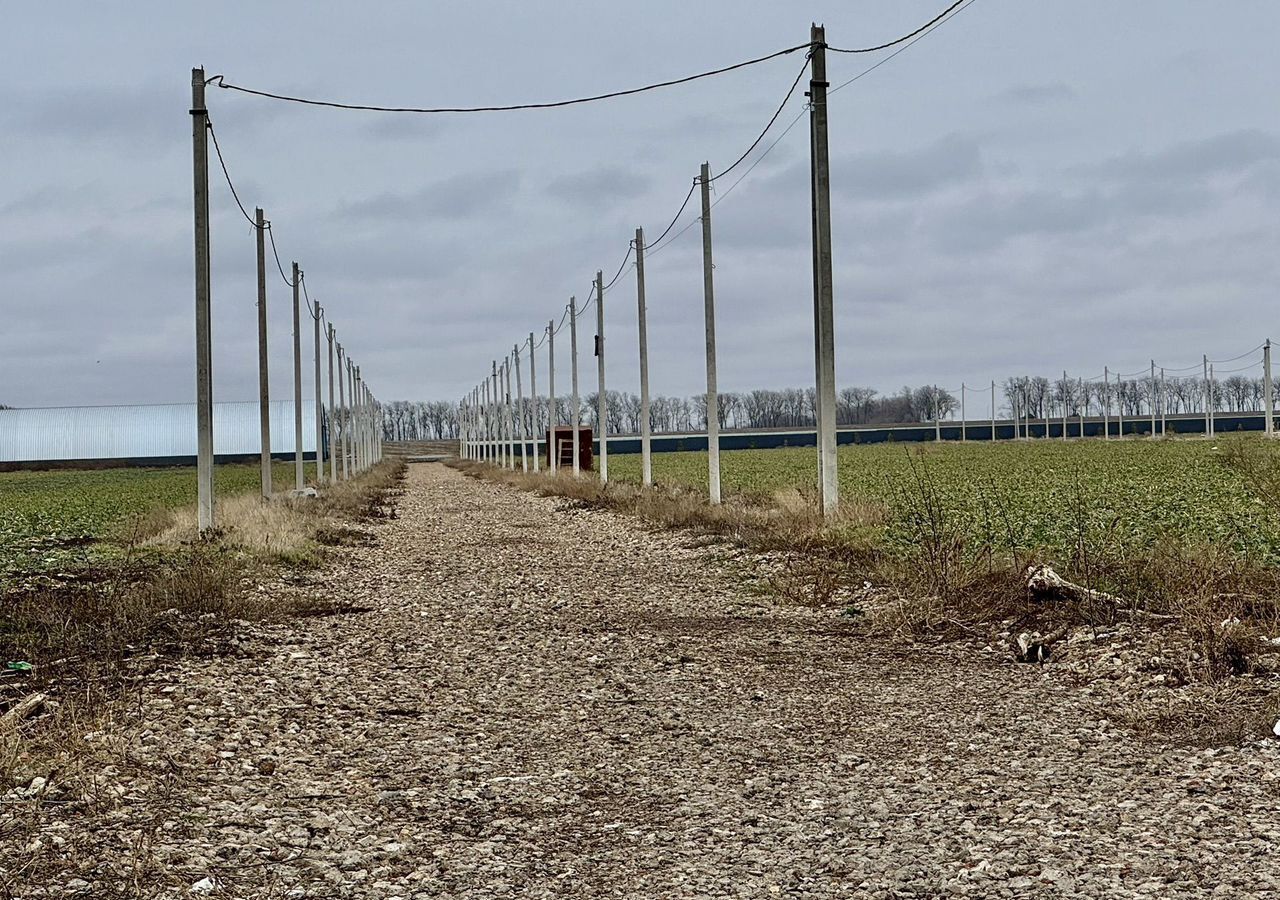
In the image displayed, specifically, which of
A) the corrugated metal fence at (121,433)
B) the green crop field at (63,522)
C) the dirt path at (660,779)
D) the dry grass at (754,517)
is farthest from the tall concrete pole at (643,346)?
the corrugated metal fence at (121,433)

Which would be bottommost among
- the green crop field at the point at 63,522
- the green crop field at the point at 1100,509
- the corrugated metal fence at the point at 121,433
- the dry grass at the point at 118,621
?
the green crop field at the point at 63,522

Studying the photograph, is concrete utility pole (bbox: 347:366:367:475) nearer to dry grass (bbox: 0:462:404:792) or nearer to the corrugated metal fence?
the corrugated metal fence

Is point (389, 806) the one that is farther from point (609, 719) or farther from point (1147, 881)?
point (1147, 881)

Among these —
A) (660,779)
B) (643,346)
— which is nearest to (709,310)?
(643,346)

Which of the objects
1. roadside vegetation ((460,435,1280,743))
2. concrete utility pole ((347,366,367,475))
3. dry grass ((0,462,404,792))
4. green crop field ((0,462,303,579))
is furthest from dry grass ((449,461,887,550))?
concrete utility pole ((347,366,367,475))

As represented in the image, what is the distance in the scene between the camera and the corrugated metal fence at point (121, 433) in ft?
315

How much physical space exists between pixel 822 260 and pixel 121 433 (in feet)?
291

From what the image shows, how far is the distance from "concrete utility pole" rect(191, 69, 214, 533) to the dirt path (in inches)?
388

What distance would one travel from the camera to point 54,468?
96.1 metres

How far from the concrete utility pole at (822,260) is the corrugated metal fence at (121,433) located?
80.5 meters

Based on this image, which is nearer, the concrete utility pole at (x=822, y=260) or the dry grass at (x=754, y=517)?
the dry grass at (x=754, y=517)

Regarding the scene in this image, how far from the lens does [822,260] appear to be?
1806 cm

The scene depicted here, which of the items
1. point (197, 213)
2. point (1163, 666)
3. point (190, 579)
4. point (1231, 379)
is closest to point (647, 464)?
point (197, 213)

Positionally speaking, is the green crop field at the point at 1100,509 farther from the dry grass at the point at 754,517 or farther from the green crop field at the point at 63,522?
the green crop field at the point at 63,522
